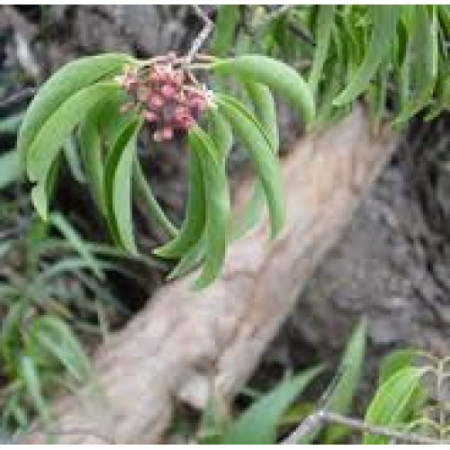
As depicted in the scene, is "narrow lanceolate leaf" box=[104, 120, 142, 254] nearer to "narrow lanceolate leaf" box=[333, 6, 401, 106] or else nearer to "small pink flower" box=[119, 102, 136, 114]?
"small pink flower" box=[119, 102, 136, 114]

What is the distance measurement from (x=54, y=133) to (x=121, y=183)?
7cm

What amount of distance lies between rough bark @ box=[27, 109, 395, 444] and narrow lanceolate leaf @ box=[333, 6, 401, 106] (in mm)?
1059

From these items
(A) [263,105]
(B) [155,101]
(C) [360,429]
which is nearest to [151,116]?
(B) [155,101]

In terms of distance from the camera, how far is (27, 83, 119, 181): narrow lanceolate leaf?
74 cm

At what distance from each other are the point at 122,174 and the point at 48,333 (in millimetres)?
1297

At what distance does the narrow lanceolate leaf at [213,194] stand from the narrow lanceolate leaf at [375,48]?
0.13 meters

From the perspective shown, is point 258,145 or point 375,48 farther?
point 375,48

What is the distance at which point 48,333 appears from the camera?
2051 mm

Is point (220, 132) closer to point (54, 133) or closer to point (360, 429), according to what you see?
point (54, 133)

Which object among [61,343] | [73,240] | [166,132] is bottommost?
[61,343]

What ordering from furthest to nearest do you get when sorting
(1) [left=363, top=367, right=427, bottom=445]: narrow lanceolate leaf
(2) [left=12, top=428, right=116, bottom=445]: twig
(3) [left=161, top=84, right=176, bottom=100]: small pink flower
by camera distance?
(2) [left=12, top=428, right=116, bottom=445]: twig, (1) [left=363, top=367, right=427, bottom=445]: narrow lanceolate leaf, (3) [left=161, top=84, right=176, bottom=100]: small pink flower

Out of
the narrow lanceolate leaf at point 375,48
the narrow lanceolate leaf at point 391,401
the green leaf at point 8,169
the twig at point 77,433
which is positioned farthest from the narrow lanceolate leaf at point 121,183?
the green leaf at point 8,169

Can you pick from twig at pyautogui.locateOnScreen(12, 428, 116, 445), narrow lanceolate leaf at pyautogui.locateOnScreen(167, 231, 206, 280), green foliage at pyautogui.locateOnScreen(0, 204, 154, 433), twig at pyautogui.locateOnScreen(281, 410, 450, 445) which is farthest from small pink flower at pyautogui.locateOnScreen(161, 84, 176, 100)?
green foliage at pyautogui.locateOnScreen(0, 204, 154, 433)

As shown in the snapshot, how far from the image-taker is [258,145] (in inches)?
29.5
